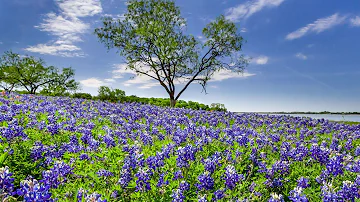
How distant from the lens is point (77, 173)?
5125mm

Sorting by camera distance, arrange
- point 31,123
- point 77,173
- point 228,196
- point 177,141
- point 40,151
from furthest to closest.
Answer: point 31,123 → point 177,141 → point 40,151 → point 77,173 → point 228,196

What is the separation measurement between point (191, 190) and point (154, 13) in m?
32.3

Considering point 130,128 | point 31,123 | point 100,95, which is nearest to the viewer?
point 31,123

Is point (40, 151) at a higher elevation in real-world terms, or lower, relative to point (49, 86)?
lower

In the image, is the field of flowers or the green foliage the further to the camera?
the green foliage

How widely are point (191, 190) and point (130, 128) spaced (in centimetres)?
427

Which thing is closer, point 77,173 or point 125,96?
point 77,173

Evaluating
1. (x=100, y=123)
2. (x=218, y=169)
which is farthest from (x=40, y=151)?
(x=100, y=123)

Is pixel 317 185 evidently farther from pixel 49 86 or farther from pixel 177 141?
pixel 49 86

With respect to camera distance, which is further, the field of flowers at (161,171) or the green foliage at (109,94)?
the green foliage at (109,94)

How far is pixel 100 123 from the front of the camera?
998 centimetres

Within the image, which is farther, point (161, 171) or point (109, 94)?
point (109, 94)

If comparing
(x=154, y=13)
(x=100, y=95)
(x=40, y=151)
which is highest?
(x=154, y=13)

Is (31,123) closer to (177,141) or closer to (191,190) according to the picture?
(177,141)
